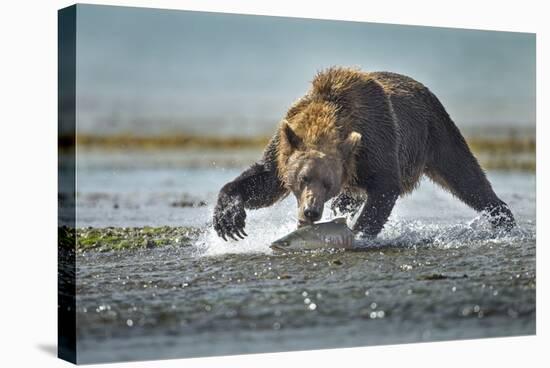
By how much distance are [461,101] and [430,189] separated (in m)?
1.46

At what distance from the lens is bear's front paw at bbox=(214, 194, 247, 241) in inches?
443

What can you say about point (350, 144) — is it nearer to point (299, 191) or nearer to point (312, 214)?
point (299, 191)

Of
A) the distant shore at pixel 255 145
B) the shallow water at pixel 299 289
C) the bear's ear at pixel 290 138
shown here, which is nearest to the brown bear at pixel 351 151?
the bear's ear at pixel 290 138

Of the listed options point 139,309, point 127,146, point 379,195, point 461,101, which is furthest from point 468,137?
point 139,309

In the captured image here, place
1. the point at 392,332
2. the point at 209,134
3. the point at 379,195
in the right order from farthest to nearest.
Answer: the point at 209,134 < the point at 379,195 < the point at 392,332

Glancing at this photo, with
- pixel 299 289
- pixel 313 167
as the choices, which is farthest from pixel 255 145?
pixel 299 289

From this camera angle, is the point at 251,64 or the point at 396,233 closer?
the point at 251,64

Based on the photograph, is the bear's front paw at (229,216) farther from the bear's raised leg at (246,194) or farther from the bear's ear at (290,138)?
the bear's ear at (290,138)

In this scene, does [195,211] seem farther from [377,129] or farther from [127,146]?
[377,129]

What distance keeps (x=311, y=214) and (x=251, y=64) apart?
167cm

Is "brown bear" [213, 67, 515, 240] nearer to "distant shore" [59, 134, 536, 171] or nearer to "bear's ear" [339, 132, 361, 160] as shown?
"bear's ear" [339, 132, 361, 160]

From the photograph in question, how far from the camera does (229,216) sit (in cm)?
1131

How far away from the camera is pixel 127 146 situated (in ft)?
41.0

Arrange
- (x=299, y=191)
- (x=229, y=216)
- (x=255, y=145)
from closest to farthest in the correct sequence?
(x=299, y=191), (x=229, y=216), (x=255, y=145)
